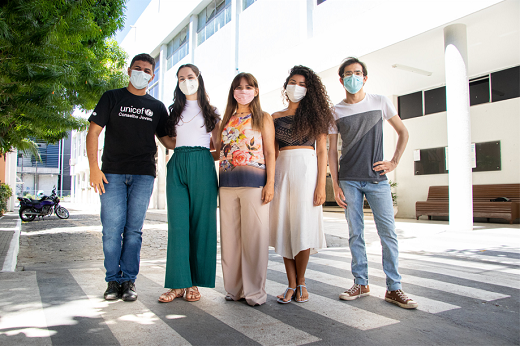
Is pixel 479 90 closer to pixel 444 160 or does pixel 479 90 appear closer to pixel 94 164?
pixel 444 160

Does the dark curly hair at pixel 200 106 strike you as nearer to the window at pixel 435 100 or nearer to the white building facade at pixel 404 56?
the white building facade at pixel 404 56

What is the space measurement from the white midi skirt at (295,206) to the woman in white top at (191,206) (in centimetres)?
59

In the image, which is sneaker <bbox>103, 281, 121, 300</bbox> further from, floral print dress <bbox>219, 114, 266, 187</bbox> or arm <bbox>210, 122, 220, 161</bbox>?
arm <bbox>210, 122, 220, 161</bbox>

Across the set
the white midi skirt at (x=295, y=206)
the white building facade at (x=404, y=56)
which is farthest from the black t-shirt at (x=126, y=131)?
the white building facade at (x=404, y=56)

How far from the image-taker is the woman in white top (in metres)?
3.51

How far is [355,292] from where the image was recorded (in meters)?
3.60

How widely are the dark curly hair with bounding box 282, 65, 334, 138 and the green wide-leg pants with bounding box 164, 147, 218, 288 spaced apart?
0.91 meters

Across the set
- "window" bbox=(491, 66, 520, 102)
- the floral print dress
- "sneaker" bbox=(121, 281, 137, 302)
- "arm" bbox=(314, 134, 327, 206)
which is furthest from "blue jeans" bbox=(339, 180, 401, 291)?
"window" bbox=(491, 66, 520, 102)

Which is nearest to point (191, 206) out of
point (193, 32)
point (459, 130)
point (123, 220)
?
point (123, 220)

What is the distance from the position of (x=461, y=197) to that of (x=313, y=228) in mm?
7752

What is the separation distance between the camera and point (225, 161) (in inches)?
139

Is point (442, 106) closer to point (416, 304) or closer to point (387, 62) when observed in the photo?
point (387, 62)

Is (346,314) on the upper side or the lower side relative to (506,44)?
lower

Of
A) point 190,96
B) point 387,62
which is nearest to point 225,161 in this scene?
point 190,96
